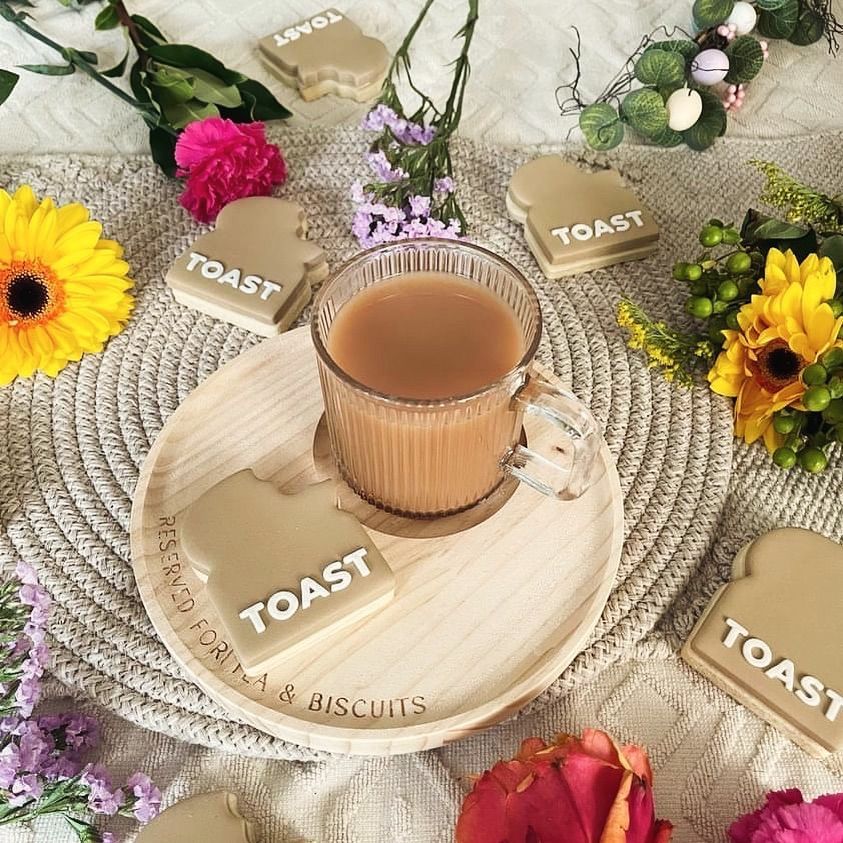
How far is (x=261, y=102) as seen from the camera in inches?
43.4

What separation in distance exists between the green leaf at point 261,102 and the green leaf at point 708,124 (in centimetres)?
52

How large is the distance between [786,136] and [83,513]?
994mm

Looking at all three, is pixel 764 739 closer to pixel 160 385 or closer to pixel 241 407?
pixel 241 407

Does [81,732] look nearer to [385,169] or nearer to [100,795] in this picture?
[100,795]

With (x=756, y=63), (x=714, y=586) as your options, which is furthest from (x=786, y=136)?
(x=714, y=586)

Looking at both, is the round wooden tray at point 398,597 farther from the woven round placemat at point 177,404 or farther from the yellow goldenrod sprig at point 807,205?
the yellow goldenrod sprig at point 807,205

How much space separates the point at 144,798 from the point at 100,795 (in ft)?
0.11

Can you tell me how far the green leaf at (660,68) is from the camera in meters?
1.06

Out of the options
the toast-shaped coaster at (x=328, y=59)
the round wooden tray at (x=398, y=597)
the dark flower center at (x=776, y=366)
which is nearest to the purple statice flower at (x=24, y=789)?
the round wooden tray at (x=398, y=597)

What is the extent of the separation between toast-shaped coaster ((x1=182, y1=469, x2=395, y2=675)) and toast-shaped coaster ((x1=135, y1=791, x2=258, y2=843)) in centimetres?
12

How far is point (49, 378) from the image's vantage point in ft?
2.90

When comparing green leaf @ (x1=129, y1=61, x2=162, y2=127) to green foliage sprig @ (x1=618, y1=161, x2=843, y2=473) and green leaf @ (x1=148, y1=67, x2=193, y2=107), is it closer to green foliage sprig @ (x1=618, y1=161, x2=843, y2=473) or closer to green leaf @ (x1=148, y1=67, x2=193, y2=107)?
green leaf @ (x1=148, y1=67, x2=193, y2=107)

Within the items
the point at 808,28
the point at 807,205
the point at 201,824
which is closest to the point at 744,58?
the point at 808,28

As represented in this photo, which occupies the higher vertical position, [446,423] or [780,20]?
[780,20]
